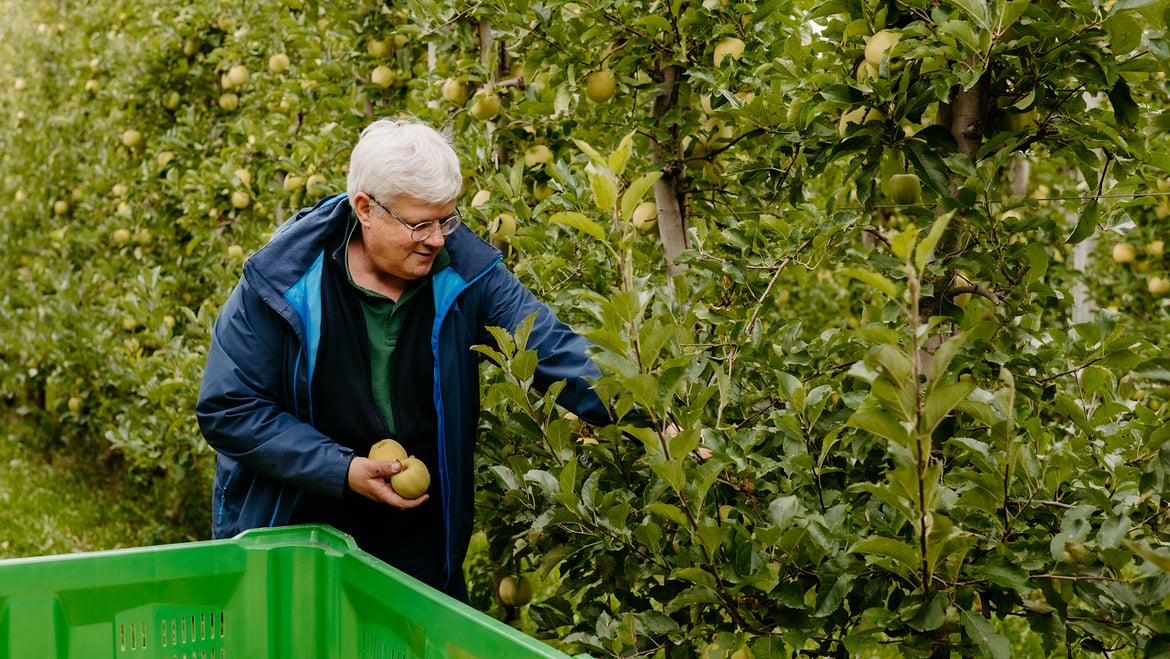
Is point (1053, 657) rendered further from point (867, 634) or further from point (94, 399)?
point (94, 399)

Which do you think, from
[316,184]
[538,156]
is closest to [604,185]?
[538,156]

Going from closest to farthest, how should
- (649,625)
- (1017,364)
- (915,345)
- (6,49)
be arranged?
1. (915,345)
2. (649,625)
3. (1017,364)
4. (6,49)

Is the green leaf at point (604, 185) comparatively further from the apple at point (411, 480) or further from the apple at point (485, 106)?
the apple at point (485, 106)

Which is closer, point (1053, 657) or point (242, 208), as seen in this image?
point (1053, 657)

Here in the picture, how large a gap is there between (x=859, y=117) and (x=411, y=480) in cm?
111

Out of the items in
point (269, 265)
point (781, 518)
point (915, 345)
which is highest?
point (915, 345)

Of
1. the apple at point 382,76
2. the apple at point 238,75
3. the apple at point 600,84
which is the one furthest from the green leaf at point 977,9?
the apple at point 238,75

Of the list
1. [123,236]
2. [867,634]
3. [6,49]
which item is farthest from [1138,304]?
[6,49]

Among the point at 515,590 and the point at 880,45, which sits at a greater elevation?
the point at 880,45

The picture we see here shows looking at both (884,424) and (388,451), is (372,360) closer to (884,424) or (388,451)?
(388,451)

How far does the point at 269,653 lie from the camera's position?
1811mm

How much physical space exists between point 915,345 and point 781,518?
0.53 m

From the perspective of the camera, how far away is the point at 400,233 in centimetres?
214

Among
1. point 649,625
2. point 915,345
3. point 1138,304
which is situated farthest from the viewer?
point 1138,304
